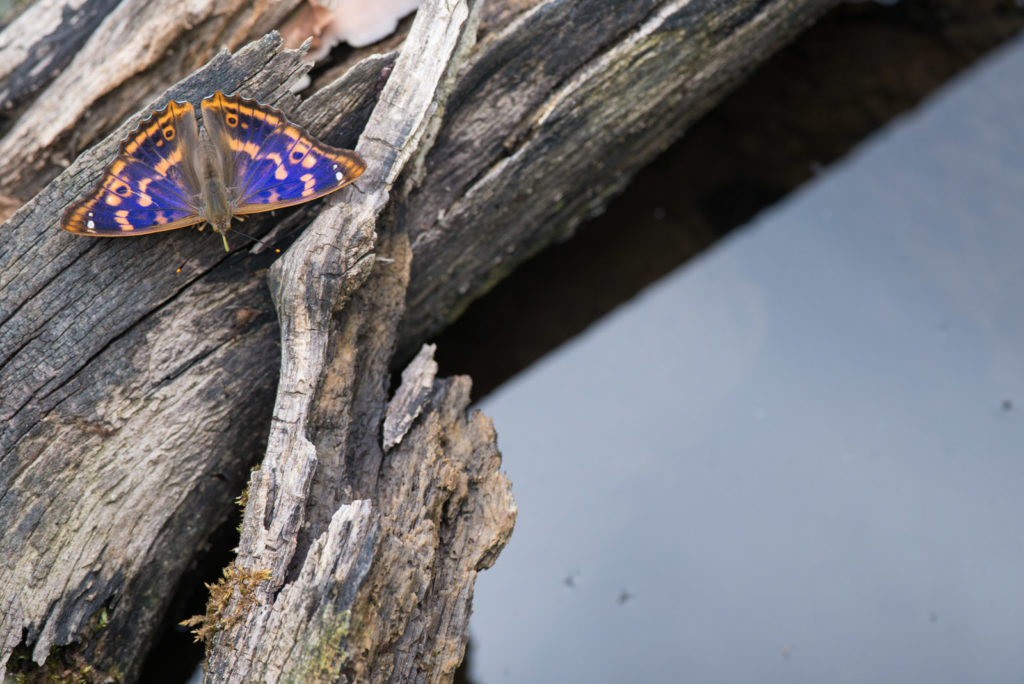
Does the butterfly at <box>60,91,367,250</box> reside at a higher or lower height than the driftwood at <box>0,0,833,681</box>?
higher

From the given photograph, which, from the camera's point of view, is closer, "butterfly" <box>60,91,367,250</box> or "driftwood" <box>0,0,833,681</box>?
"driftwood" <box>0,0,833,681</box>

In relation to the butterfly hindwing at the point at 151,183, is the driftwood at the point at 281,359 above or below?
below

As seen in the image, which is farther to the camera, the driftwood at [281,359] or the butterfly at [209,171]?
the butterfly at [209,171]

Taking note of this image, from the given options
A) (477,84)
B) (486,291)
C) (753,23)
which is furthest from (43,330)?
(753,23)

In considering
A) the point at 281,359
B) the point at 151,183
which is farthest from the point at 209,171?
the point at 281,359

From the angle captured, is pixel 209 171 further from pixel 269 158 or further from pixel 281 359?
pixel 281 359
